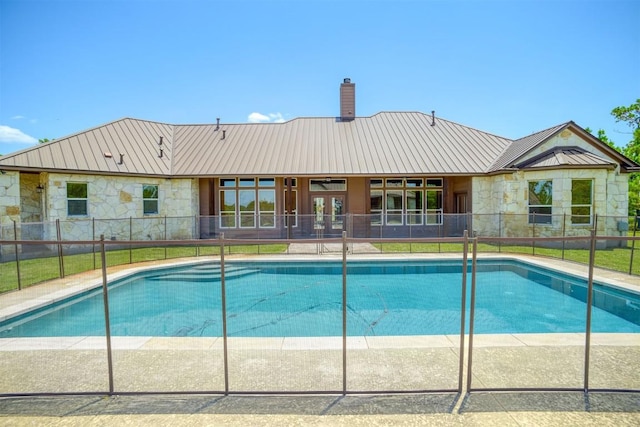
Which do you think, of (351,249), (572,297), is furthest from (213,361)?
(351,249)

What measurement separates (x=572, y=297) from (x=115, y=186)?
56.0ft

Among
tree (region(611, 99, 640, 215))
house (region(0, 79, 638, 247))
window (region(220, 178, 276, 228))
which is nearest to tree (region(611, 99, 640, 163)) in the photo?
tree (region(611, 99, 640, 215))

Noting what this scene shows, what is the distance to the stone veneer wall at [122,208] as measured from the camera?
1376 centimetres

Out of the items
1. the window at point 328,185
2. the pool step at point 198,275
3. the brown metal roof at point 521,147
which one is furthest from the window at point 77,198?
the brown metal roof at point 521,147

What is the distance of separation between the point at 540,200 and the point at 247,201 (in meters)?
13.9

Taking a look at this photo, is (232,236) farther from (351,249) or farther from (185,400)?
(185,400)

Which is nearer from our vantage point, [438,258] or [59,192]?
[438,258]

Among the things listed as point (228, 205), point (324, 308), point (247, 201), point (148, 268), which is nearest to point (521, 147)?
point (247, 201)

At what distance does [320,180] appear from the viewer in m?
18.6

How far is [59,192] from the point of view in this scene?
45.7ft

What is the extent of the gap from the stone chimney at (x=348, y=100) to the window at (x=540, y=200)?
11141mm

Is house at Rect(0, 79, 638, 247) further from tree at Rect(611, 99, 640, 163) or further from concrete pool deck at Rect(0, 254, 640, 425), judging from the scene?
tree at Rect(611, 99, 640, 163)

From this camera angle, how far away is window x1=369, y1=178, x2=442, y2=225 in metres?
18.7

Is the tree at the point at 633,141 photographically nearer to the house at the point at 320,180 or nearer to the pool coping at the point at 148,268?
the house at the point at 320,180
